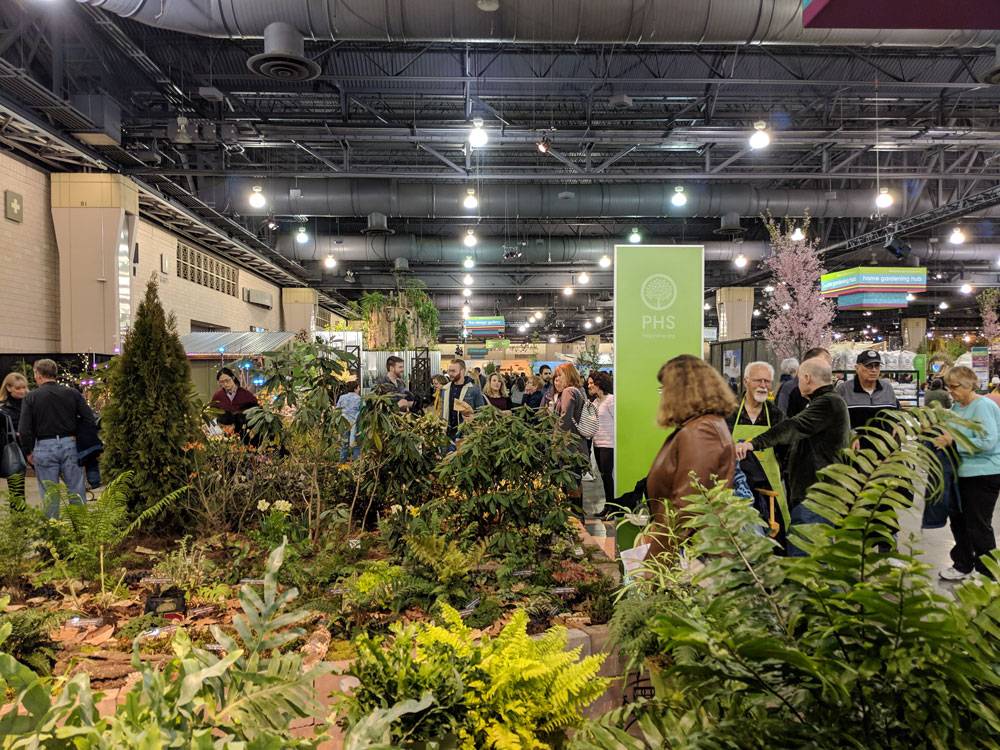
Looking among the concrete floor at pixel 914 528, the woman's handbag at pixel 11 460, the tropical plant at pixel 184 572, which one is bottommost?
the concrete floor at pixel 914 528

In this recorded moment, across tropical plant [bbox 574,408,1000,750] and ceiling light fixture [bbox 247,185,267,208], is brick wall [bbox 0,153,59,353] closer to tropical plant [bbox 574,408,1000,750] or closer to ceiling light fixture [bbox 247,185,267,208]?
ceiling light fixture [bbox 247,185,267,208]

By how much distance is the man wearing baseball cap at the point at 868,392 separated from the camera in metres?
4.23

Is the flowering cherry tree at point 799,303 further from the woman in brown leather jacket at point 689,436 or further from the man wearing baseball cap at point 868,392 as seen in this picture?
the woman in brown leather jacket at point 689,436

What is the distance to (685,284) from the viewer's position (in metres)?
4.44

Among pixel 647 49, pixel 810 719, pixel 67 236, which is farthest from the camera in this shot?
pixel 67 236

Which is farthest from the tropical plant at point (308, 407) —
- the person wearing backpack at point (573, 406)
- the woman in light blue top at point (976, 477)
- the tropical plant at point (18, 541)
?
the woman in light blue top at point (976, 477)

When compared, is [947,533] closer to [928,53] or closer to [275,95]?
[928,53]

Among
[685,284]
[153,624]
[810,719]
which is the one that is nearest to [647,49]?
[685,284]

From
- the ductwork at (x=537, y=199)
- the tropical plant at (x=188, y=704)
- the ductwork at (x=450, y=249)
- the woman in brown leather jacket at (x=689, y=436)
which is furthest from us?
the ductwork at (x=450, y=249)

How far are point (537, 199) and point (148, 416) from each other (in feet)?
29.1

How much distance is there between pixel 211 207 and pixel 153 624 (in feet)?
33.3

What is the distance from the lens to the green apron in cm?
325

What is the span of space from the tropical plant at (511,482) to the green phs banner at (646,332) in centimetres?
95

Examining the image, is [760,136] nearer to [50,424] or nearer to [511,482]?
[511,482]
